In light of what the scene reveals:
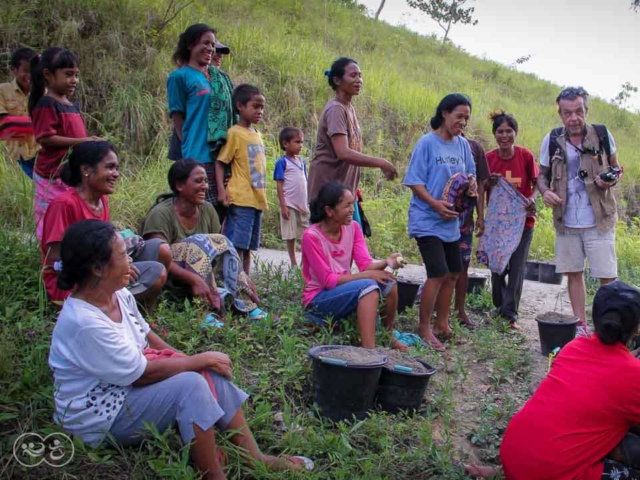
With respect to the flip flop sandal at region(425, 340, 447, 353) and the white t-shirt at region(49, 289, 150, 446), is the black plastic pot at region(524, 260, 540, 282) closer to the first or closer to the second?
the flip flop sandal at region(425, 340, 447, 353)

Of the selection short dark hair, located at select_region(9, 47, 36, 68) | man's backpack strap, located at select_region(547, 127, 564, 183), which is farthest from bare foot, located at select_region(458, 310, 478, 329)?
short dark hair, located at select_region(9, 47, 36, 68)

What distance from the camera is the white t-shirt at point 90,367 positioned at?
2.62 metres

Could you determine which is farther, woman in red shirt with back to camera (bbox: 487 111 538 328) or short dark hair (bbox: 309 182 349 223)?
woman in red shirt with back to camera (bbox: 487 111 538 328)

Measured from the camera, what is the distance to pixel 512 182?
559 centimetres

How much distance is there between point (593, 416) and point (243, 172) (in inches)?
132

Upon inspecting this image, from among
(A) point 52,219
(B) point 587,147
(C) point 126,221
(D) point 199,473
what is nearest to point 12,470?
(D) point 199,473

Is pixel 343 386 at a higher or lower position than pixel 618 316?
lower

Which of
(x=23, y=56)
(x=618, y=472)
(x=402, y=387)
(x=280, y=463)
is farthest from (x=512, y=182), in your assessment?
(x=23, y=56)

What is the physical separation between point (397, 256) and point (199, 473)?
2065mm

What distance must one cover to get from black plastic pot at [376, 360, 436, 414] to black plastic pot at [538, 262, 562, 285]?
197 inches

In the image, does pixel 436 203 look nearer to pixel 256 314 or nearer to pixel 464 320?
pixel 464 320

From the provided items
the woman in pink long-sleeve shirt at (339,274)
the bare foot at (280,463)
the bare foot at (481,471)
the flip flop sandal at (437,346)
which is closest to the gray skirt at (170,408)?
the bare foot at (280,463)

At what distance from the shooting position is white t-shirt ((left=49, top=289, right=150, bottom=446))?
2619mm

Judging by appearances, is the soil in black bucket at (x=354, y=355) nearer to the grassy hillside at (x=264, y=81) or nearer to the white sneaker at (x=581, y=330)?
the white sneaker at (x=581, y=330)
